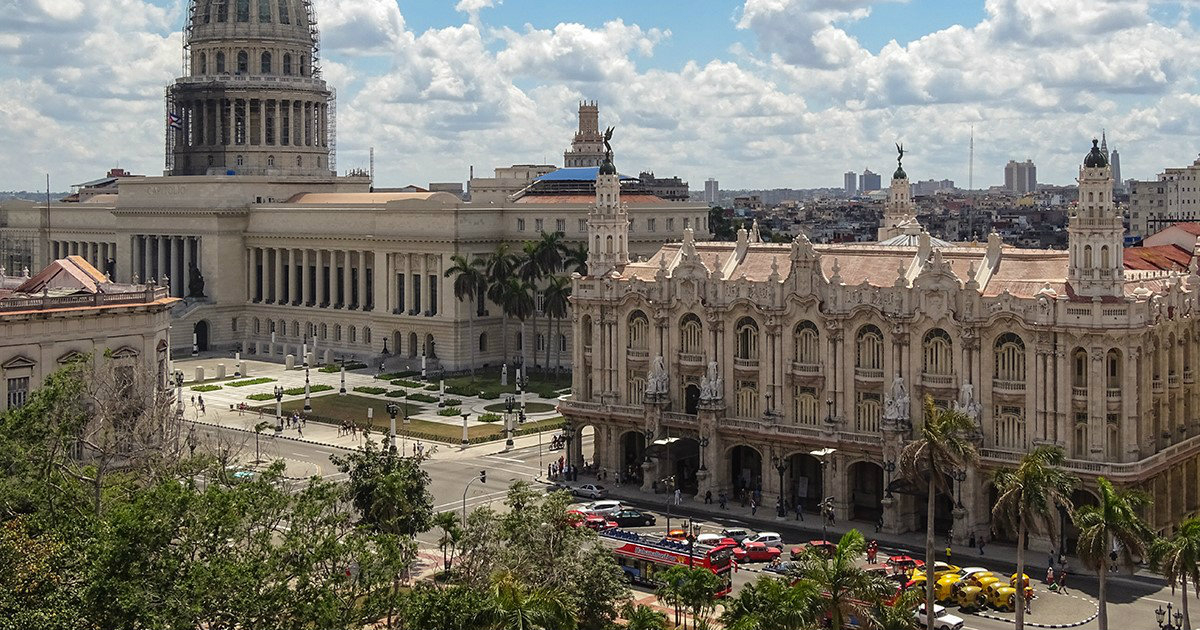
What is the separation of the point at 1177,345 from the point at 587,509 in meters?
35.4

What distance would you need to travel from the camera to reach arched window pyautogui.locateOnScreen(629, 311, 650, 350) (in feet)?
331

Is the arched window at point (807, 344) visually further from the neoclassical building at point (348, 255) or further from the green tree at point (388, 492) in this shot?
the neoclassical building at point (348, 255)

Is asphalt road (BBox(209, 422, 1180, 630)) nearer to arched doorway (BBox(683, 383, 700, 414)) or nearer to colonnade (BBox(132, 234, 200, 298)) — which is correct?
arched doorway (BBox(683, 383, 700, 414))

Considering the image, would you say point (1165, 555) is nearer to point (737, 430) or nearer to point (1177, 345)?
point (1177, 345)

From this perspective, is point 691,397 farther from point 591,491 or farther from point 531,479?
point 531,479

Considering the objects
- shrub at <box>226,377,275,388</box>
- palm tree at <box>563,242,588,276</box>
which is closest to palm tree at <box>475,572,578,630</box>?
palm tree at <box>563,242,588,276</box>

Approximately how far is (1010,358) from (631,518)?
2333 cm

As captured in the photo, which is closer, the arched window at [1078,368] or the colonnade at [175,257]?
the arched window at [1078,368]

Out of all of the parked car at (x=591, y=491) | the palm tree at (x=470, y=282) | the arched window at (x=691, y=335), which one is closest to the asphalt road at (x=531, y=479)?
the parked car at (x=591, y=491)

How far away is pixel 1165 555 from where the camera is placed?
62.4 meters

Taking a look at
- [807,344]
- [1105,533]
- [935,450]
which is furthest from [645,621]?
[807,344]

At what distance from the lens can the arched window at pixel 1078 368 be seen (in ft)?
266

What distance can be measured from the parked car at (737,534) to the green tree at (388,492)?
701 inches

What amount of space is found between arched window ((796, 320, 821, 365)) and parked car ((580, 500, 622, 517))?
1428 centimetres
